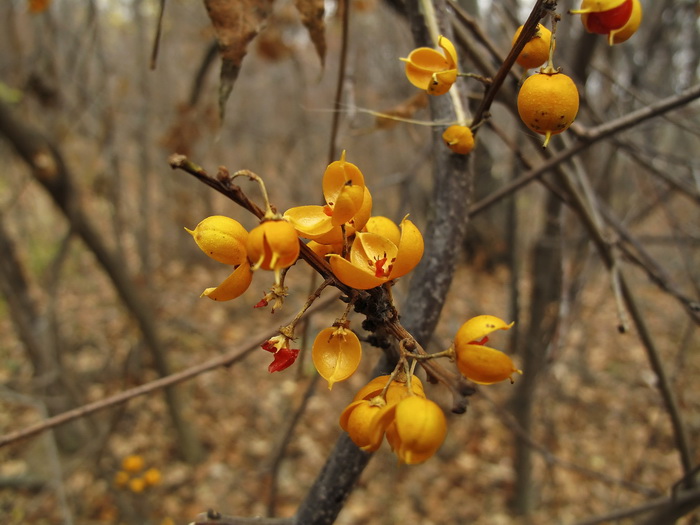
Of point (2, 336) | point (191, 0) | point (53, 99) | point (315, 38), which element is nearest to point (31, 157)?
point (53, 99)

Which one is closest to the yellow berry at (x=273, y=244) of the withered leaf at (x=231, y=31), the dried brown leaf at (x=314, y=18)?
the withered leaf at (x=231, y=31)

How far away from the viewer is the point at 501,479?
4480mm

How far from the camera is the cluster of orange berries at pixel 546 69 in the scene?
583 mm

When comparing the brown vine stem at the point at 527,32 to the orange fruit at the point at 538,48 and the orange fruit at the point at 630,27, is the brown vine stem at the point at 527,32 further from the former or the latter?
the orange fruit at the point at 630,27

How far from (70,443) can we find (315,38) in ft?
14.7

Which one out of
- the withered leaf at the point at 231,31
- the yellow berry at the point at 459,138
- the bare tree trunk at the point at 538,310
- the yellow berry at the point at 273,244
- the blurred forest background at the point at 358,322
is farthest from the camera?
the bare tree trunk at the point at 538,310

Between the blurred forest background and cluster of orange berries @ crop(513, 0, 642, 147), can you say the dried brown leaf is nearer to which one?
the blurred forest background

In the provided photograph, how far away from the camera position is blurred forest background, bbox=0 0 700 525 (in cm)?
247

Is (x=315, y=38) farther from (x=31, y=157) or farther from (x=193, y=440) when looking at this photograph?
(x=193, y=440)

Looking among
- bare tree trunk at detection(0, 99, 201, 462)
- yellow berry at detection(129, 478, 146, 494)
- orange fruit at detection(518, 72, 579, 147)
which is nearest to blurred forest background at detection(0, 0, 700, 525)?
bare tree trunk at detection(0, 99, 201, 462)

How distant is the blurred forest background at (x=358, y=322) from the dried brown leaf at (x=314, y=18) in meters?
0.42

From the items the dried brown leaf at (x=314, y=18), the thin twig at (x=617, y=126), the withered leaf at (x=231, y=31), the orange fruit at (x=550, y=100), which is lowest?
the withered leaf at (x=231, y=31)

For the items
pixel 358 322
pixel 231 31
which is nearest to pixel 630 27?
pixel 231 31

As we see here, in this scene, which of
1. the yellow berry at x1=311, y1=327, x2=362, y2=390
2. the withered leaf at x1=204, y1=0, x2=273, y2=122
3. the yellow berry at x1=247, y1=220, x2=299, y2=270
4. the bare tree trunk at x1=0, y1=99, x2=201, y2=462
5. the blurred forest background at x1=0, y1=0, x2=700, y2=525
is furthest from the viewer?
the bare tree trunk at x1=0, y1=99, x2=201, y2=462
